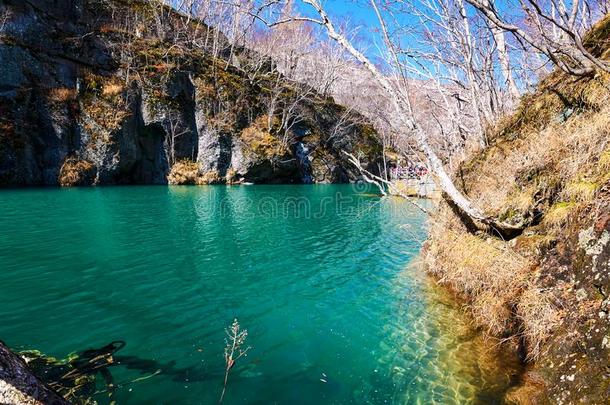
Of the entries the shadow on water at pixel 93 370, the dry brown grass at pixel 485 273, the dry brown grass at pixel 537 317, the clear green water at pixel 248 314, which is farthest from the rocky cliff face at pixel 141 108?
the dry brown grass at pixel 537 317

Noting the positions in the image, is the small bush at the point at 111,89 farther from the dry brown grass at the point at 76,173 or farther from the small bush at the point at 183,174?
the small bush at the point at 183,174

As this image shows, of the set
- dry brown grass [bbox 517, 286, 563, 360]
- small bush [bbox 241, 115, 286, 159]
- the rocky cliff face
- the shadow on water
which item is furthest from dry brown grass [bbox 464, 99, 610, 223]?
the rocky cliff face

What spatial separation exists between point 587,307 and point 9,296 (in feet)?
36.2

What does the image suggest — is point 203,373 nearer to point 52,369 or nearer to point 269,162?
point 52,369

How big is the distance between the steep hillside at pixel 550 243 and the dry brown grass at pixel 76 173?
45.2 metres

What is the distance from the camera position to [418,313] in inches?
316

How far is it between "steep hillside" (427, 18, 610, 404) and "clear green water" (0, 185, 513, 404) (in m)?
0.79

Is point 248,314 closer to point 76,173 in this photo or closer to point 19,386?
point 19,386

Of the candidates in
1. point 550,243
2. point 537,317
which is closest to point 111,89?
point 550,243

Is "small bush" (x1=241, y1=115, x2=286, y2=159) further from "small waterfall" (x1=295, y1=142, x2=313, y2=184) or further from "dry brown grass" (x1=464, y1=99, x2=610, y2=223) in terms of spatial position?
"dry brown grass" (x1=464, y1=99, x2=610, y2=223)

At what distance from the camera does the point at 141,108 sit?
4825 cm

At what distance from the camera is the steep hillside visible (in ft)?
14.1

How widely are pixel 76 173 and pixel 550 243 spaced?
48.1 metres

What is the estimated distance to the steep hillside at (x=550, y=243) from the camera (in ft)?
14.1
